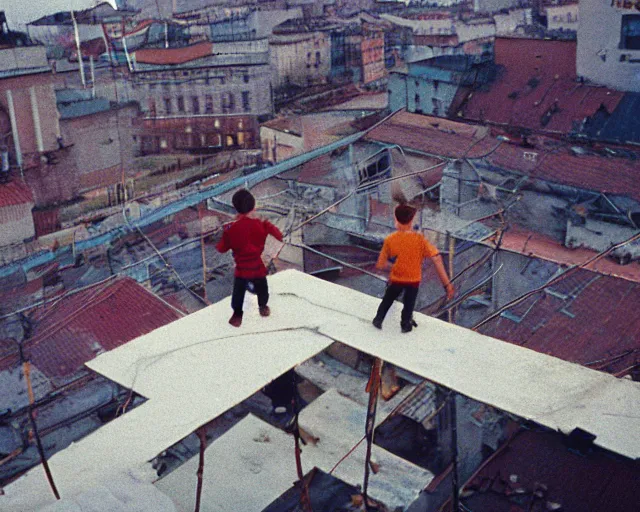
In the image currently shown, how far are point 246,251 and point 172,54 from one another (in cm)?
2530

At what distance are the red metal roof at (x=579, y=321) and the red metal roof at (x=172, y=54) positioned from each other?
2113cm

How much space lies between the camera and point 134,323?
11.2 metres

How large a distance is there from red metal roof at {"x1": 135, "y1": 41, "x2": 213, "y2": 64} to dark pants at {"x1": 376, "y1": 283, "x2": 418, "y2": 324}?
25055 millimetres

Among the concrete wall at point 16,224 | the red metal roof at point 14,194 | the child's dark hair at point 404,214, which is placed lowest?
the concrete wall at point 16,224

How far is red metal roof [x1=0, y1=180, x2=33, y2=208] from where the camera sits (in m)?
21.1

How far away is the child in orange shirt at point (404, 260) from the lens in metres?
4.77

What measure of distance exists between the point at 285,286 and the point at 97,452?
6.85ft

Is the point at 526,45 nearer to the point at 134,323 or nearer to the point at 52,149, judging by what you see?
the point at 52,149

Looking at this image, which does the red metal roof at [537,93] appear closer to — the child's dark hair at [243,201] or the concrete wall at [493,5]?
the concrete wall at [493,5]

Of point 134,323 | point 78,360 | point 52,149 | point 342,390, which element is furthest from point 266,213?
point 52,149

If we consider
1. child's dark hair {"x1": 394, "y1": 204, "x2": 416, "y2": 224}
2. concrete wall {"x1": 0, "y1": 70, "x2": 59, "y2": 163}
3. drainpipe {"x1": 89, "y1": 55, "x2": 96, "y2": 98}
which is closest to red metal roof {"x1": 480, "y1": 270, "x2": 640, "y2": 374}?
child's dark hair {"x1": 394, "y1": 204, "x2": 416, "y2": 224}

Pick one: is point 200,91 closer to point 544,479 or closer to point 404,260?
point 544,479

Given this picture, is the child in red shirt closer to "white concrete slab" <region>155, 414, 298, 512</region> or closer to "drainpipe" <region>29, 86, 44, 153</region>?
"white concrete slab" <region>155, 414, 298, 512</region>

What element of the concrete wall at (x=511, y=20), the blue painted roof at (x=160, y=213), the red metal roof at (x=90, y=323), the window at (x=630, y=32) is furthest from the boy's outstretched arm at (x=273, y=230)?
the concrete wall at (x=511, y=20)
